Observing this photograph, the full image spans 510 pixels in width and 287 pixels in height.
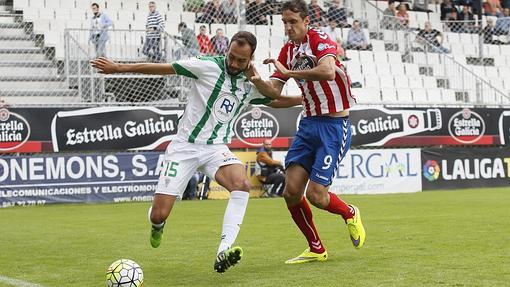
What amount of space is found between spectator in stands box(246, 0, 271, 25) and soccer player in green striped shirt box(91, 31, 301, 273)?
18901 millimetres

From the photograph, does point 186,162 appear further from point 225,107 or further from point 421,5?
point 421,5

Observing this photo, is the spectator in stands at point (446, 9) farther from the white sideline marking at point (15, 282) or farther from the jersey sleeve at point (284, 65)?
the white sideline marking at point (15, 282)

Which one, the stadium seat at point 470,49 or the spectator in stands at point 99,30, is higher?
the spectator in stands at point 99,30

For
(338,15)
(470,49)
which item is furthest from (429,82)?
(470,49)

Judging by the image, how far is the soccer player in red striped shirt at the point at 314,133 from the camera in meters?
9.24

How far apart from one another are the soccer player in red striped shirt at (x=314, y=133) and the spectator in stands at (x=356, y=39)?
1970 centimetres

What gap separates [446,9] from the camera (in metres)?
34.6

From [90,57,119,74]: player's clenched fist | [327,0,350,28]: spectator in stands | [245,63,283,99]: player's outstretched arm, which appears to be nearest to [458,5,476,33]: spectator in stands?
[327,0,350,28]: spectator in stands

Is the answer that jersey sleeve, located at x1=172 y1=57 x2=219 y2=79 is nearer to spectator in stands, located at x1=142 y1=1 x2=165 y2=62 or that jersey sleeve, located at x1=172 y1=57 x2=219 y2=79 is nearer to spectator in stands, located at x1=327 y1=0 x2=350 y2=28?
spectator in stands, located at x1=142 y1=1 x2=165 y2=62

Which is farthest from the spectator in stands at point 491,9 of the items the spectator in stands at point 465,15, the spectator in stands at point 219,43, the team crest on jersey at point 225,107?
the team crest on jersey at point 225,107

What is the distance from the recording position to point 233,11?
88.3 ft

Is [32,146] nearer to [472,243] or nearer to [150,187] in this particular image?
[150,187]

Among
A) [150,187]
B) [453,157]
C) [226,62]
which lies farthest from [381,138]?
[226,62]

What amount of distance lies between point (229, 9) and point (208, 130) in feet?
60.5
